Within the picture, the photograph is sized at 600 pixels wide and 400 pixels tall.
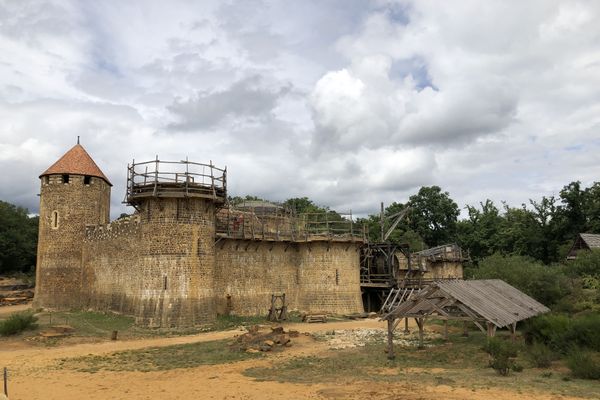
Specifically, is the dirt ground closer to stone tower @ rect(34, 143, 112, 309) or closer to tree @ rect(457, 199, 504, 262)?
stone tower @ rect(34, 143, 112, 309)

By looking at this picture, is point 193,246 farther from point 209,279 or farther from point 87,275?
point 87,275

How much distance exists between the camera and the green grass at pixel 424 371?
13.4 meters

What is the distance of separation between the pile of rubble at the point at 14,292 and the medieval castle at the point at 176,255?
1062 cm

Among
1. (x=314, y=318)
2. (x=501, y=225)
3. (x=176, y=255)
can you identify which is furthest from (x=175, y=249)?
(x=501, y=225)

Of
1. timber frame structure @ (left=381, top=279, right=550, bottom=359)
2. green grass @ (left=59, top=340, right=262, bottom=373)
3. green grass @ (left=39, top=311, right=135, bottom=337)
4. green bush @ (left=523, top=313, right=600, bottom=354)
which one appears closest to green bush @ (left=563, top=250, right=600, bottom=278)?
timber frame structure @ (left=381, top=279, right=550, bottom=359)

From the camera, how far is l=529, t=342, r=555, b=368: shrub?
634 inches

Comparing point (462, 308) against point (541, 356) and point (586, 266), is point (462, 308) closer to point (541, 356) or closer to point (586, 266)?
point (541, 356)

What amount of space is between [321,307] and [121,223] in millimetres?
13628

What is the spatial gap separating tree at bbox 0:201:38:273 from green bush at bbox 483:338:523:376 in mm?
48765

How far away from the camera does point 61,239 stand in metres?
32.5

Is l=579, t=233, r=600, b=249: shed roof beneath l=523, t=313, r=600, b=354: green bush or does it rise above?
above

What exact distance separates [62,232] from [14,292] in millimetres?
15223

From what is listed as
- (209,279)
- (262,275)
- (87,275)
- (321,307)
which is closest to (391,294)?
(321,307)

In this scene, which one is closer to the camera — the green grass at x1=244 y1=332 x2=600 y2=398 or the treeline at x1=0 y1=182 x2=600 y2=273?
the green grass at x1=244 y1=332 x2=600 y2=398
